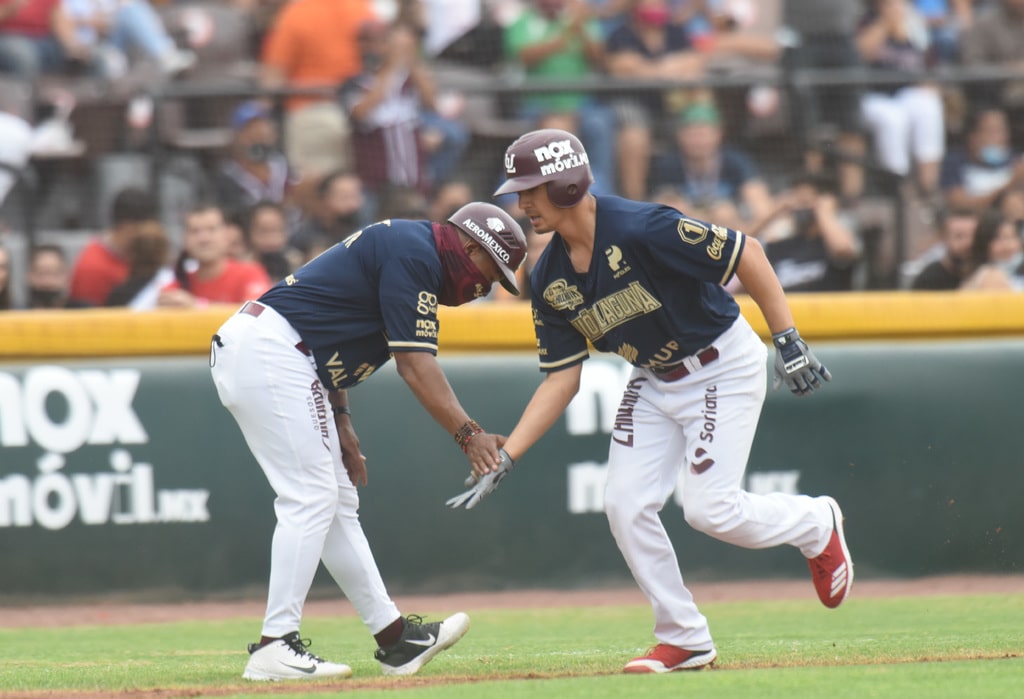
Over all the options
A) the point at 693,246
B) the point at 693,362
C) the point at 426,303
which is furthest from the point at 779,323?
the point at 426,303

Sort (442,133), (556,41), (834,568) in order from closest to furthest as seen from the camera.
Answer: (834,568) → (442,133) → (556,41)

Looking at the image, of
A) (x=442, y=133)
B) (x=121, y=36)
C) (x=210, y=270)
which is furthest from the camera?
(x=121, y=36)

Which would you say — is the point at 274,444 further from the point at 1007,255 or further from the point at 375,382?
the point at 1007,255

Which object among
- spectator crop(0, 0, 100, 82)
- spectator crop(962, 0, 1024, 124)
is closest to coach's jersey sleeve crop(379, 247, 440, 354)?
spectator crop(0, 0, 100, 82)

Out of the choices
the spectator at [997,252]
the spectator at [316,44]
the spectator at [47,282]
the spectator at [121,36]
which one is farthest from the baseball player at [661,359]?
the spectator at [121,36]

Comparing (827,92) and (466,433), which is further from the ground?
(827,92)

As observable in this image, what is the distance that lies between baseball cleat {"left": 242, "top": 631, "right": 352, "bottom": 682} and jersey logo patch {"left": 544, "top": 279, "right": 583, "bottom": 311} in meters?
1.60

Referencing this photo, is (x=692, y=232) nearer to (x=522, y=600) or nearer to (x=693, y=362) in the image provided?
(x=693, y=362)

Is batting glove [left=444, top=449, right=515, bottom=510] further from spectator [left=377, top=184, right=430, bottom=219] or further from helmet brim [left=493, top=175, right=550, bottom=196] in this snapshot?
spectator [left=377, top=184, right=430, bottom=219]

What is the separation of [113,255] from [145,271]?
343 millimetres

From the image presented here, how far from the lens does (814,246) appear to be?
1006 centimetres

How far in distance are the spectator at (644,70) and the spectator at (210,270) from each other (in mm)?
2966

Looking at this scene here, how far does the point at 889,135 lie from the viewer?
1133 centimetres

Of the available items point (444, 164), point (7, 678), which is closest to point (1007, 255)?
point (444, 164)
